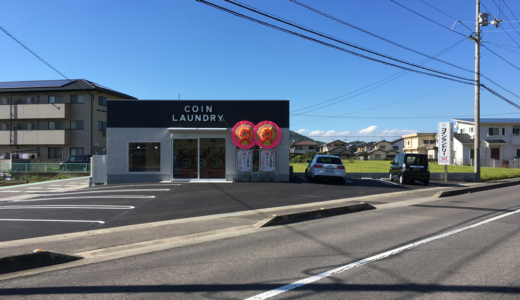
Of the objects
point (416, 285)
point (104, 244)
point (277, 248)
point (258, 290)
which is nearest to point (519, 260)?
point (416, 285)

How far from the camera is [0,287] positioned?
4824 mm

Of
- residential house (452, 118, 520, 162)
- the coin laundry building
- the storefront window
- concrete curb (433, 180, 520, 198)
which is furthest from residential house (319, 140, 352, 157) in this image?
the storefront window

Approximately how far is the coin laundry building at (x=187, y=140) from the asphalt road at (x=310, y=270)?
1074cm

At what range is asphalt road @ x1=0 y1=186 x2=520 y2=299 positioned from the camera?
451 centimetres

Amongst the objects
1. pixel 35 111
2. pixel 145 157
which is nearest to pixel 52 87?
pixel 35 111

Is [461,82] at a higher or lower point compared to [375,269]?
higher

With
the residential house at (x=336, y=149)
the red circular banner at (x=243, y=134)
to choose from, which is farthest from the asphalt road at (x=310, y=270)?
the residential house at (x=336, y=149)

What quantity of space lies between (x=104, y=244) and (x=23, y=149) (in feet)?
132

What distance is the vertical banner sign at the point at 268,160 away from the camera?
18609 millimetres

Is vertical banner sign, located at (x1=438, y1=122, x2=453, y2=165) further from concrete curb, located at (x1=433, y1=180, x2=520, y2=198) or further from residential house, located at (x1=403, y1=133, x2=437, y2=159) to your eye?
residential house, located at (x1=403, y1=133, x2=437, y2=159)

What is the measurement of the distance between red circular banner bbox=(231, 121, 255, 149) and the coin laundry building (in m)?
0.05

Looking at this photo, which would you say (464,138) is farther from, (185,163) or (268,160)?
(185,163)

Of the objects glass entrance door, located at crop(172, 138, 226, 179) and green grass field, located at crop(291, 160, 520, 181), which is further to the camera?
green grass field, located at crop(291, 160, 520, 181)

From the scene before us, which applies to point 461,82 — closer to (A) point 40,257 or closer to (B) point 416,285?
(B) point 416,285
